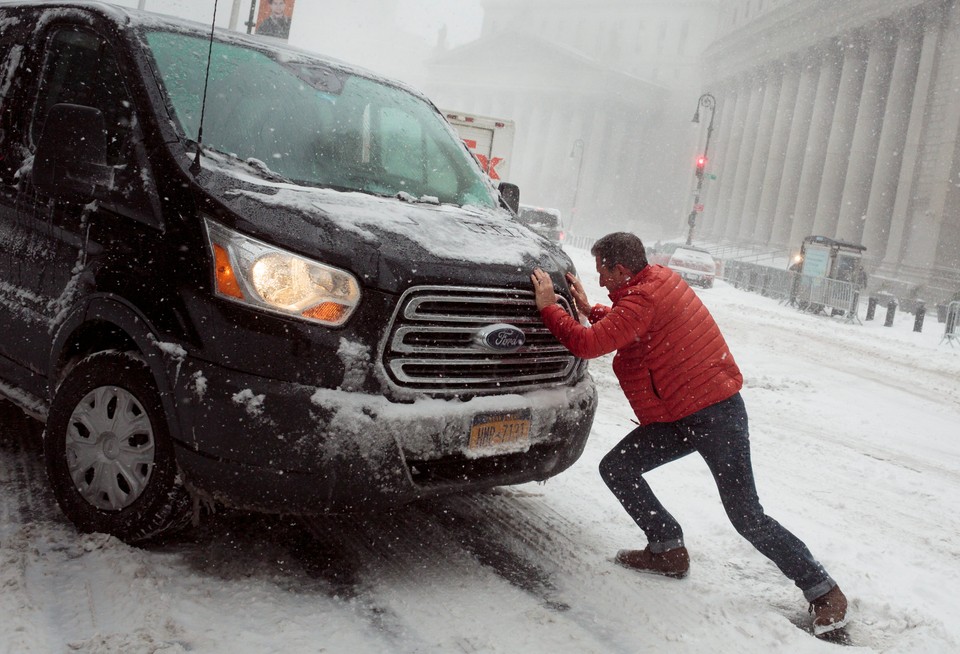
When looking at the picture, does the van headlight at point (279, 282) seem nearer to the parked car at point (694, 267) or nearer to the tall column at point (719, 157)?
the parked car at point (694, 267)

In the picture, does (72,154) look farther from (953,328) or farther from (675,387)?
(953,328)

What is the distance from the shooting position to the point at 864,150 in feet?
144

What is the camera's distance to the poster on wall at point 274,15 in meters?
16.5

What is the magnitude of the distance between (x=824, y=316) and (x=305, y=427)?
76.8ft

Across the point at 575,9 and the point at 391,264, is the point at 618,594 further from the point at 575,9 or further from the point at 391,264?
the point at 575,9

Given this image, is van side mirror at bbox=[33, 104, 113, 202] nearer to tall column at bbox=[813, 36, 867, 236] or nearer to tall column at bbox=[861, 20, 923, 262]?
tall column at bbox=[861, 20, 923, 262]

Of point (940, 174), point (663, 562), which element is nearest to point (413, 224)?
point (663, 562)

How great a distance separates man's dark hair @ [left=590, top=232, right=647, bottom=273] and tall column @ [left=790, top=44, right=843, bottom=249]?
161ft

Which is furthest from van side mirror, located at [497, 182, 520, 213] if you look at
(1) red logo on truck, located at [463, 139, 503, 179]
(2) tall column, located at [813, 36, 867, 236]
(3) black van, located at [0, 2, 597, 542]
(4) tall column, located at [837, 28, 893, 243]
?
(2) tall column, located at [813, 36, 867, 236]

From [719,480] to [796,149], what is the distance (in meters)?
54.0

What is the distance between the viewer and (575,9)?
108 meters

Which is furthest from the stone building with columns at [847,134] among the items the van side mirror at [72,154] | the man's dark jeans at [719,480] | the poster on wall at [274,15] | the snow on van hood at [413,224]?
the van side mirror at [72,154]

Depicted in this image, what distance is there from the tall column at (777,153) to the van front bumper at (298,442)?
54986mm

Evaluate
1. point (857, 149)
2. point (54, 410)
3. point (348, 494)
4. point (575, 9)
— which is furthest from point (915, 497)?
point (575, 9)
